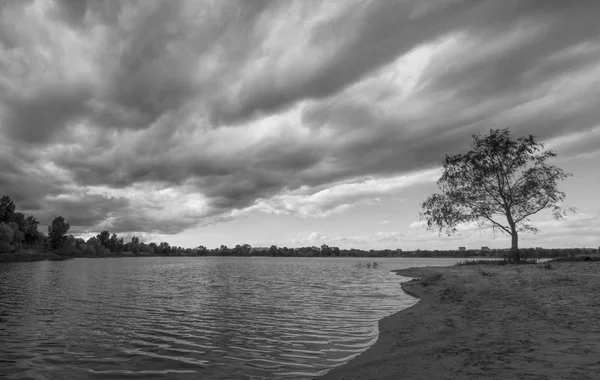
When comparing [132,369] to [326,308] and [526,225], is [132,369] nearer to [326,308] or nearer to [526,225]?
[326,308]

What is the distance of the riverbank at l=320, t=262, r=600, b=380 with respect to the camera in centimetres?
774

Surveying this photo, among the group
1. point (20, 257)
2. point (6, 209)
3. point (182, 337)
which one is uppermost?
point (6, 209)

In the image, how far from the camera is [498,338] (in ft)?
34.5

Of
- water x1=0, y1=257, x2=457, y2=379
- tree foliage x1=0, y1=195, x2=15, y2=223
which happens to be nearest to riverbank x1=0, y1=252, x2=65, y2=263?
tree foliage x1=0, y1=195, x2=15, y2=223

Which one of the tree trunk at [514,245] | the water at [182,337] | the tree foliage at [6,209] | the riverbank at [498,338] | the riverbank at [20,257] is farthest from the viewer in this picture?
the tree foliage at [6,209]

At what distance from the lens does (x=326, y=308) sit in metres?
22.6

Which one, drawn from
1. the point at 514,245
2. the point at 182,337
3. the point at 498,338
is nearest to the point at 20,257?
the point at 182,337

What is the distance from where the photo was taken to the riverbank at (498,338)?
7742mm

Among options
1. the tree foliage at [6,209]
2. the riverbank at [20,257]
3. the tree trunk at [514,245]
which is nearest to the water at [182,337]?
the tree trunk at [514,245]

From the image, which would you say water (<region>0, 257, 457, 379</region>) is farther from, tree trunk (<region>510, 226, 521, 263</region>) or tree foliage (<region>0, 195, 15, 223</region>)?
tree foliage (<region>0, 195, 15, 223</region>)

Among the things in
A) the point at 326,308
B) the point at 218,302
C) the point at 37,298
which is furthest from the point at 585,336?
the point at 37,298

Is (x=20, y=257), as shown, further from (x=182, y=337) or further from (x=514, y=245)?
(x=514, y=245)

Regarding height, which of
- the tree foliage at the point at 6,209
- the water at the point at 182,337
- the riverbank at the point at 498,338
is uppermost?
the tree foliage at the point at 6,209

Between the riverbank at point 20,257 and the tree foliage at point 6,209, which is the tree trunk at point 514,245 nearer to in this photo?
the riverbank at point 20,257
